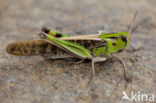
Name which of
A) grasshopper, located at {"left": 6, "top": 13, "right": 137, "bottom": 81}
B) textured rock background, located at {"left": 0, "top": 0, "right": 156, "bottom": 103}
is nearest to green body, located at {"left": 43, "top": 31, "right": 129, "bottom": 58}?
grasshopper, located at {"left": 6, "top": 13, "right": 137, "bottom": 81}

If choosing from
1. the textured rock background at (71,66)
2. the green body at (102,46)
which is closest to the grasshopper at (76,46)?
the green body at (102,46)

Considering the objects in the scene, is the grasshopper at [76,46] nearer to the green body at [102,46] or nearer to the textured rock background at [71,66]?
the green body at [102,46]

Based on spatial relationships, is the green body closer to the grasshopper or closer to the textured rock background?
the grasshopper

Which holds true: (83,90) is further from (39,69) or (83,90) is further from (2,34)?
(2,34)

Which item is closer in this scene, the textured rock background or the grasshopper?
the textured rock background

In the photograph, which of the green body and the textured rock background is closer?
the textured rock background

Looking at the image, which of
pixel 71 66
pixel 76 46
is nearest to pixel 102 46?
pixel 76 46
